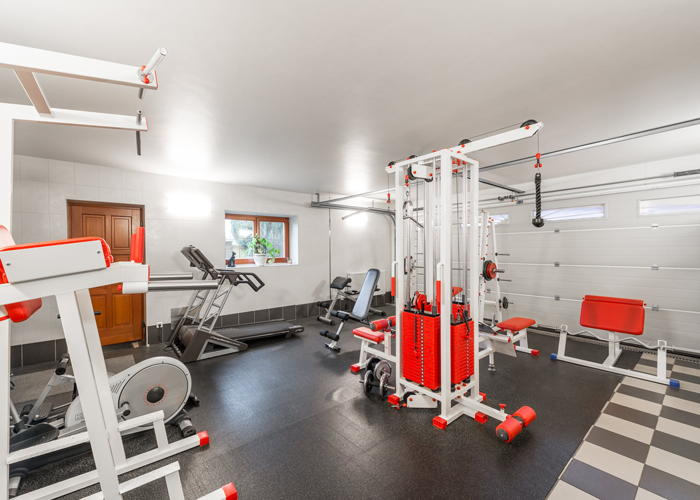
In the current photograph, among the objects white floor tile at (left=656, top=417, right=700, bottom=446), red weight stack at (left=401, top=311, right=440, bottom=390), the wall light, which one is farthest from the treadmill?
white floor tile at (left=656, top=417, right=700, bottom=446)

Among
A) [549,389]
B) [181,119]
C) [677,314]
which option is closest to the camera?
[181,119]

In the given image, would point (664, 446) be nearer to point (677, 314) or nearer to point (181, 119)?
point (677, 314)

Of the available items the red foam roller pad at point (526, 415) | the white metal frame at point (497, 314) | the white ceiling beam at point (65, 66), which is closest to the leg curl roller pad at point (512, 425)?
the red foam roller pad at point (526, 415)

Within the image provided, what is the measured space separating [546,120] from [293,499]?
3513 millimetres

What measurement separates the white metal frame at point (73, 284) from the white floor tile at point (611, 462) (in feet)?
8.42

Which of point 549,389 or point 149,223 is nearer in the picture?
point 549,389

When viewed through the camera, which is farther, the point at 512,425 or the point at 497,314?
the point at 497,314

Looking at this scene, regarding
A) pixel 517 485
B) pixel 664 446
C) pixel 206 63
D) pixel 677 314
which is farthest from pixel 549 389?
pixel 206 63

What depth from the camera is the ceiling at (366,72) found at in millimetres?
1483

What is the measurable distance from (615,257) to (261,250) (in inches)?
226

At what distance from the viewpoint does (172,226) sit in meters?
4.66

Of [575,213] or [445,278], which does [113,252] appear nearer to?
[445,278]

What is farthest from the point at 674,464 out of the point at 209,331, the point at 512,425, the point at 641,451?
the point at 209,331

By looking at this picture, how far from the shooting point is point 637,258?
14.0 feet
